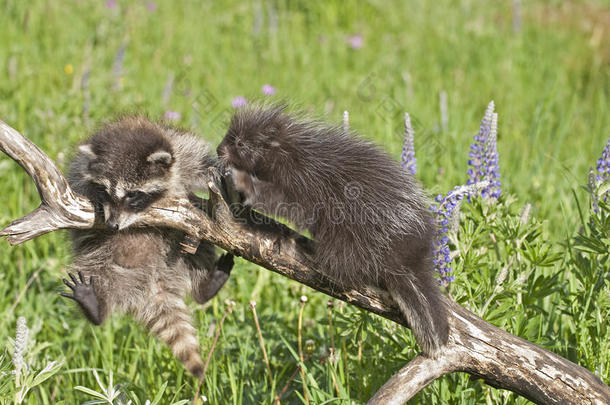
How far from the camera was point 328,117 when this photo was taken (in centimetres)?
386

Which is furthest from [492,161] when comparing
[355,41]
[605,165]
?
[355,41]

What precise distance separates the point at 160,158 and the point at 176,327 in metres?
0.97

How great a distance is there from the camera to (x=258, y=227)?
3.04 metres

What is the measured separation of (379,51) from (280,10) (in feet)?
5.17

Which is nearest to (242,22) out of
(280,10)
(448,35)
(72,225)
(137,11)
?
(280,10)

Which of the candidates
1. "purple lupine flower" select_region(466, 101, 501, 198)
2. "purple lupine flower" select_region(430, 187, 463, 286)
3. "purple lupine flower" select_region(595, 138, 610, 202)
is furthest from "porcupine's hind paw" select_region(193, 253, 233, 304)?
"purple lupine flower" select_region(595, 138, 610, 202)

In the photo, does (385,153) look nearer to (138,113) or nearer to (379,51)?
(138,113)

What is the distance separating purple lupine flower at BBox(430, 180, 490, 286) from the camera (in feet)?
10.3

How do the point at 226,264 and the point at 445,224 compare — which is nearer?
the point at 445,224

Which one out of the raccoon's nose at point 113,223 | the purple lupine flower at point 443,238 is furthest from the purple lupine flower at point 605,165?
the raccoon's nose at point 113,223

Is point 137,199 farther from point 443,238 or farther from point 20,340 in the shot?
point 443,238

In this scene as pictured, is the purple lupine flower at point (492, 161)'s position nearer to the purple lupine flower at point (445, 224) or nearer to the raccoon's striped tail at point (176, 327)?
the purple lupine flower at point (445, 224)

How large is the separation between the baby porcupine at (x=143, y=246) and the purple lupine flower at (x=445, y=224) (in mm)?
1211

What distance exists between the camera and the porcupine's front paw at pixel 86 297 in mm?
3568
